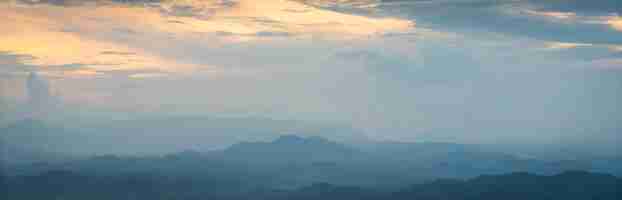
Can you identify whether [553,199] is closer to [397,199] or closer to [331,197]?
[397,199]

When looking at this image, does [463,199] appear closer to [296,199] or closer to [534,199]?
[534,199]

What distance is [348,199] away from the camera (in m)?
199

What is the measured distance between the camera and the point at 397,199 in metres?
199

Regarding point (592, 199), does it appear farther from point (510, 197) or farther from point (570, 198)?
point (510, 197)

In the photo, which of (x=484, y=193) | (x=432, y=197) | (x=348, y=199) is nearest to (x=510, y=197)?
(x=484, y=193)

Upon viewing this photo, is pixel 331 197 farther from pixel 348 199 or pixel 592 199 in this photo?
pixel 592 199

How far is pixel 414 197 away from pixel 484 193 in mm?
21444

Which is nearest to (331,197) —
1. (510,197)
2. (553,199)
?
(510,197)

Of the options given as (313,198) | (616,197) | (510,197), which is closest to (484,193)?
(510,197)

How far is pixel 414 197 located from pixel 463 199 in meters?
13.9

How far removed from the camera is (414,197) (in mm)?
196500

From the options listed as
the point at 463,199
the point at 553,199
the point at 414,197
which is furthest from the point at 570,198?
the point at 414,197

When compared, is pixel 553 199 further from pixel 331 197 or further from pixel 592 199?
pixel 331 197

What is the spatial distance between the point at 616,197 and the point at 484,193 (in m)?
36.9
